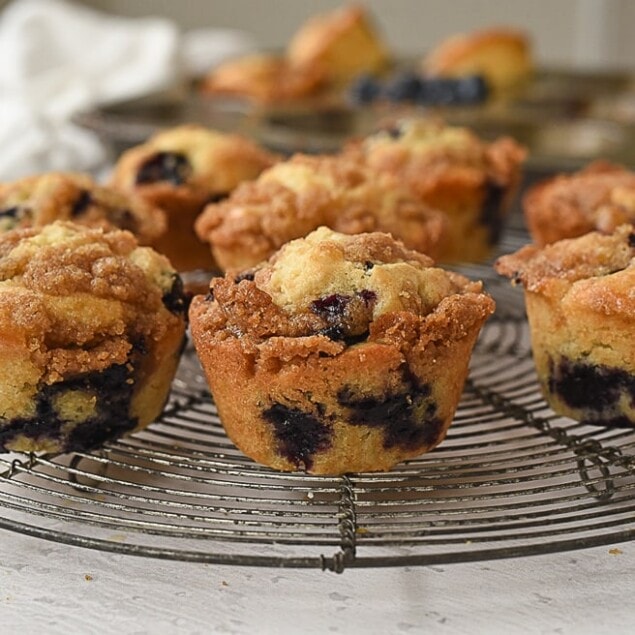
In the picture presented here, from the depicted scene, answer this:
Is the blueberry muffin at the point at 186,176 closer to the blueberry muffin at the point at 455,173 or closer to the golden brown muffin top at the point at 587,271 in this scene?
the blueberry muffin at the point at 455,173

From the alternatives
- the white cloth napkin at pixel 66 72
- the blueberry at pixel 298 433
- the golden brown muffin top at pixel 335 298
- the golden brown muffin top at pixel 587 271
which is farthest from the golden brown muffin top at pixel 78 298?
the white cloth napkin at pixel 66 72

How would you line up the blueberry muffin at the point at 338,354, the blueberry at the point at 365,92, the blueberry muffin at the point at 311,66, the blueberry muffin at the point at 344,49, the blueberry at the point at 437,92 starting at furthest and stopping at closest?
the blueberry muffin at the point at 344,49 < the blueberry muffin at the point at 311,66 < the blueberry at the point at 365,92 < the blueberry at the point at 437,92 < the blueberry muffin at the point at 338,354

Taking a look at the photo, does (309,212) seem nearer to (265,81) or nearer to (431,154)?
(431,154)

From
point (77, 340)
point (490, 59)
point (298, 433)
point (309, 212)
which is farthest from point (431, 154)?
point (490, 59)

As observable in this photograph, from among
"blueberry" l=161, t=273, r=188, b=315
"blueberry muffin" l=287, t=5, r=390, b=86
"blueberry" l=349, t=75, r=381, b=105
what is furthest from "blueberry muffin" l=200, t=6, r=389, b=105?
"blueberry" l=161, t=273, r=188, b=315

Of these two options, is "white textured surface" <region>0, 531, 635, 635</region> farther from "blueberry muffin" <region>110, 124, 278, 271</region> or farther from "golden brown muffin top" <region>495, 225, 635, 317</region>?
"blueberry muffin" <region>110, 124, 278, 271</region>

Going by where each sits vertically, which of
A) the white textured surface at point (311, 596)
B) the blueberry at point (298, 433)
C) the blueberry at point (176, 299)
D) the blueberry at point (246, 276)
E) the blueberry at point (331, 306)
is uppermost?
the blueberry at point (331, 306)
